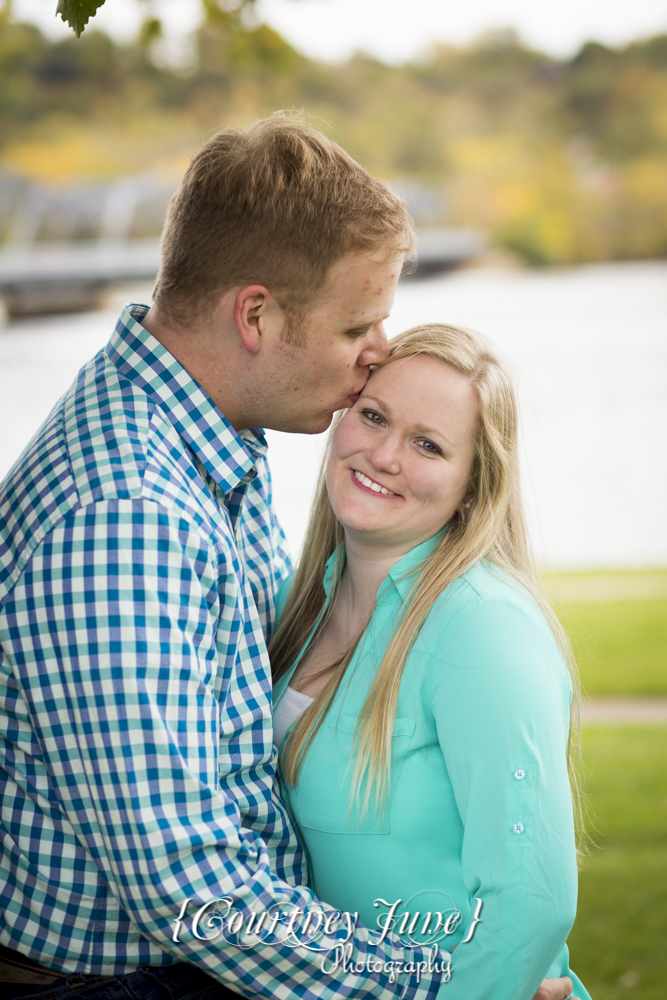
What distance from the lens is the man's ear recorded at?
161 cm

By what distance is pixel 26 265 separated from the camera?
1931 centimetres

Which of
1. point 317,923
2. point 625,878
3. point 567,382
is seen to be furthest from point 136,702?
point 567,382

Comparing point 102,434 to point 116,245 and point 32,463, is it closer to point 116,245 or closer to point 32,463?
point 32,463

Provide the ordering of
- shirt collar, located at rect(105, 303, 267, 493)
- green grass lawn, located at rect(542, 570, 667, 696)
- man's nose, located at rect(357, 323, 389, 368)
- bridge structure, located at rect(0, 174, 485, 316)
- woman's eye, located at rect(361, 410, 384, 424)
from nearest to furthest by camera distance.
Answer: shirt collar, located at rect(105, 303, 267, 493) < man's nose, located at rect(357, 323, 389, 368) < woman's eye, located at rect(361, 410, 384, 424) < green grass lawn, located at rect(542, 570, 667, 696) < bridge structure, located at rect(0, 174, 485, 316)

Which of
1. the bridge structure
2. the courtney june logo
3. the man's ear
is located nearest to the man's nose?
the man's ear

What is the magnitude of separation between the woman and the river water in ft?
37.2

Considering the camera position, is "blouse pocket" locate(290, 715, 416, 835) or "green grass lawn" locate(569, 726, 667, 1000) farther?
"green grass lawn" locate(569, 726, 667, 1000)

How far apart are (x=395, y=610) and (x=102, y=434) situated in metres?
0.69

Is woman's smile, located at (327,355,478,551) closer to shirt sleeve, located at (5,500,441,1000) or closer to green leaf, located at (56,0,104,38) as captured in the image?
shirt sleeve, located at (5,500,441,1000)

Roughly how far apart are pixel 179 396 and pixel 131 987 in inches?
37.7

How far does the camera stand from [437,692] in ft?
5.37

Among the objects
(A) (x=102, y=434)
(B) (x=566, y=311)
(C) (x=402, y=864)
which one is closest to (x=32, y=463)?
(A) (x=102, y=434)

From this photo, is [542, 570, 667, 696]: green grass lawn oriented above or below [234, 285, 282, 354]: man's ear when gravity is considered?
below

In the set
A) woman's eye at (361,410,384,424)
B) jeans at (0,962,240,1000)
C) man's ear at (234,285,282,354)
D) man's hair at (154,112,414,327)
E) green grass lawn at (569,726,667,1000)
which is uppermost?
man's hair at (154,112,414,327)
